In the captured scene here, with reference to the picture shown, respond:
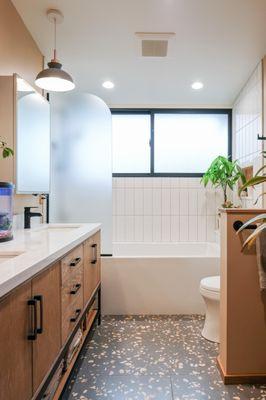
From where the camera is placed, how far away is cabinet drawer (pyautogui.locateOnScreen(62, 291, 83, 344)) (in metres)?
1.43

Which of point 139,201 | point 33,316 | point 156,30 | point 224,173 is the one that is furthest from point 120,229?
point 33,316

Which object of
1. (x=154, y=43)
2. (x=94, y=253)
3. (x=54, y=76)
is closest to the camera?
(x=54, y=76)

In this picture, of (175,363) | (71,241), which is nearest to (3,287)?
(71,241)

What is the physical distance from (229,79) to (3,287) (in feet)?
10.3

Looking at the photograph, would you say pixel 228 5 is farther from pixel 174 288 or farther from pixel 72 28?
pixel 174 288

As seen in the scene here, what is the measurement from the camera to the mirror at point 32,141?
2098 millimetres

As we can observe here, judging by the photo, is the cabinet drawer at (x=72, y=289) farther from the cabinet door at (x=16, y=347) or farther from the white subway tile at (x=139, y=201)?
the white subway tile at (x=139, y=201)

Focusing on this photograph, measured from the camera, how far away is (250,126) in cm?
311

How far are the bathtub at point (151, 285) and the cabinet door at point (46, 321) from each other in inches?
54.5

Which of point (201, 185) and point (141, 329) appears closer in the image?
point (141, 329)

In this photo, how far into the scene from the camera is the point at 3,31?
1.94 metres

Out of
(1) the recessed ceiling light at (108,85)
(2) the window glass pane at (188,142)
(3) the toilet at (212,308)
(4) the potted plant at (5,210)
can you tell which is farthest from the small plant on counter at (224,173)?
(4) the potted plant at (5,210)

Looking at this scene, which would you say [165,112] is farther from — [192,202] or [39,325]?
[39,325]

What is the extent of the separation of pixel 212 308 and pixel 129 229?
1.80 meters
